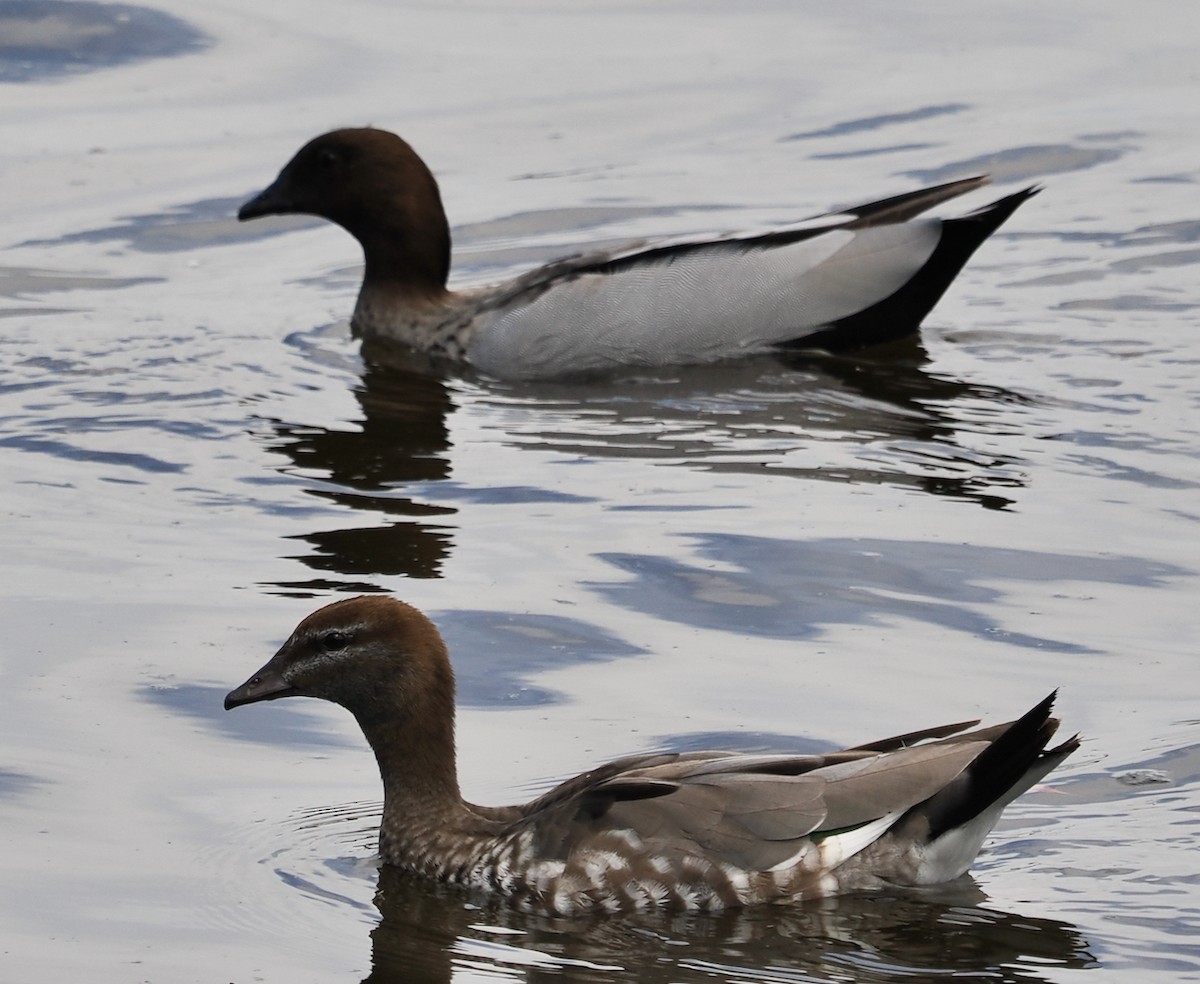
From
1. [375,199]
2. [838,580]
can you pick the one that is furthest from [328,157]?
[838,580]

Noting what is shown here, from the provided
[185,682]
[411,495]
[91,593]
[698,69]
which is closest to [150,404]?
[411,495]

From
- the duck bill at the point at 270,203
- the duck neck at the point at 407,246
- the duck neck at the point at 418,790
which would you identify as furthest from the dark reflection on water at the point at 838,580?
the duck bill at the point at 270,203

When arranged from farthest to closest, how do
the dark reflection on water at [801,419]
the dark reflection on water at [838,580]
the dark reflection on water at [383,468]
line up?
1. the dark reflection on water at [801,419]
2. the dark reflection on water at [383,468]
3. the dark reflection on water at [838,580]

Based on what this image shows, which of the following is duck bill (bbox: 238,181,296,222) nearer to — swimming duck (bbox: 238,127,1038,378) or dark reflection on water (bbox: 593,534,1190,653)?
swimming duck (bbox: 238,127,1038,378)

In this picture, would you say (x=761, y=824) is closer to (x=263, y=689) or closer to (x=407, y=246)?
(x=263, y=689)

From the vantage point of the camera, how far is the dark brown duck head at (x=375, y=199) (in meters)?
15.0

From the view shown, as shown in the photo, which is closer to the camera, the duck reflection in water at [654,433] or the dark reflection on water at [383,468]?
the dark reflection on water at [383,468]

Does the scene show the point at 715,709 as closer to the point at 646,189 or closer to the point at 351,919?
the point at 351,919

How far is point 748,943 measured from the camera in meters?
6.83

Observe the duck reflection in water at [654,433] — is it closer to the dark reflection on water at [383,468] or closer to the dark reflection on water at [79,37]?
the dark reflection on water at [383,468]

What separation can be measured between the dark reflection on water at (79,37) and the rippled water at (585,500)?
11 cm

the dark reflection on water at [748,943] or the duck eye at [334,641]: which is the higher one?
the duck eye at [334,641]

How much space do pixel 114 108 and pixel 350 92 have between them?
195 cm

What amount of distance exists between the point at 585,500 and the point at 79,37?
466 inches
